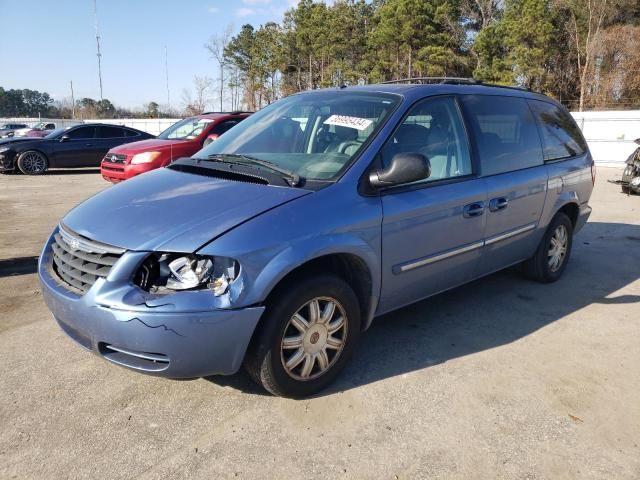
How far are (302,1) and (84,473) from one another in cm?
5496

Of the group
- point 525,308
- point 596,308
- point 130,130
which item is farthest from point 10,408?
point 130,130

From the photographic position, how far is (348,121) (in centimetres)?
350

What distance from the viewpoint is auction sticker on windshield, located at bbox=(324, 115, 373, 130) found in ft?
11.1

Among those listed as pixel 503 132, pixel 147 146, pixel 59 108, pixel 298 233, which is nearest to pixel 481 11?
pixel 147 146

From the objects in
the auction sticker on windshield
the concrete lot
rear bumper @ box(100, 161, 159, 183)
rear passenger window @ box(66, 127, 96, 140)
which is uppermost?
the auction sticker on windshield

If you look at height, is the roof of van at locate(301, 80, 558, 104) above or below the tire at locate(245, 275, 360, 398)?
above

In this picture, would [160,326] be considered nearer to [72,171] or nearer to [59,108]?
[72,171]

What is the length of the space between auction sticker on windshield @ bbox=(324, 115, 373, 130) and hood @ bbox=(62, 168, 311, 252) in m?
0.77

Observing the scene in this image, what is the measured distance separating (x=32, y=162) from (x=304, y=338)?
14.4 metres

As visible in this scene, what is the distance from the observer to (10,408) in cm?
281

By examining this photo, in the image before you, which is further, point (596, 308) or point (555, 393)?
point (596, 308)

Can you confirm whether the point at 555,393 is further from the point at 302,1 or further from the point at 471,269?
the point at 302,1

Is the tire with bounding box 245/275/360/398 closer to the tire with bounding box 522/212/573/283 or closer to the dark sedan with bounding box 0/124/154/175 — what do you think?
the tire with bounding box 522/212/573/283

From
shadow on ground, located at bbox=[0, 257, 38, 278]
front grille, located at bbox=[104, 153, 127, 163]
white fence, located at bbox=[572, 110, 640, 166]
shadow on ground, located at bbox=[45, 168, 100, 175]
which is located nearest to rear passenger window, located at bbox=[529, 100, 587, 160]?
shadow on ground, located at bbox=[0, 257, 38, 278]
